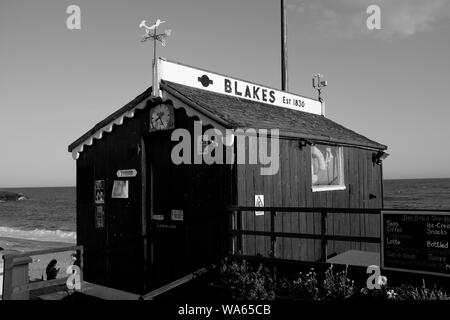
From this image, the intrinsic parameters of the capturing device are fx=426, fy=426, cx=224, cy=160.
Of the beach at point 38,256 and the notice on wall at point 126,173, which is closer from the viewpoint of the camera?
Answer: the notice on wall at point 126,173

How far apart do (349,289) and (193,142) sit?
417 centimetres

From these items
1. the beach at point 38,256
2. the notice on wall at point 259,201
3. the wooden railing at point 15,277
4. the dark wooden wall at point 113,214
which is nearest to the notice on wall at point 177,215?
the dark wooden wall at point 113,214

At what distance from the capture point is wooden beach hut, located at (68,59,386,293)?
829 cm

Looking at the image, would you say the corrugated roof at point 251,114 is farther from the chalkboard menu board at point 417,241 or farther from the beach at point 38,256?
the beach at point 38,256

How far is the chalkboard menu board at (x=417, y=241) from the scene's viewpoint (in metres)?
6.14

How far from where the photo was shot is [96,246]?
414 inches

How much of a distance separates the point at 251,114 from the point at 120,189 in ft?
11.5

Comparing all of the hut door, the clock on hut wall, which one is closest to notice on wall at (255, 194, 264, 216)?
the hut door

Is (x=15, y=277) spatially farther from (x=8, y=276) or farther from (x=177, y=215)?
(x=177, y=215)

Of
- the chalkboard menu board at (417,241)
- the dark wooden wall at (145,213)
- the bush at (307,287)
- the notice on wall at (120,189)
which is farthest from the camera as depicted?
the notice on wall at (120,189)

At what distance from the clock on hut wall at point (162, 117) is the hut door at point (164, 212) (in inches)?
6.1

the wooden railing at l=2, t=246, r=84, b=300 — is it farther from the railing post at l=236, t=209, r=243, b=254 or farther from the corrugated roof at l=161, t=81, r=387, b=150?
the corrugated roof at l=161, t=81, r=387, b=150
